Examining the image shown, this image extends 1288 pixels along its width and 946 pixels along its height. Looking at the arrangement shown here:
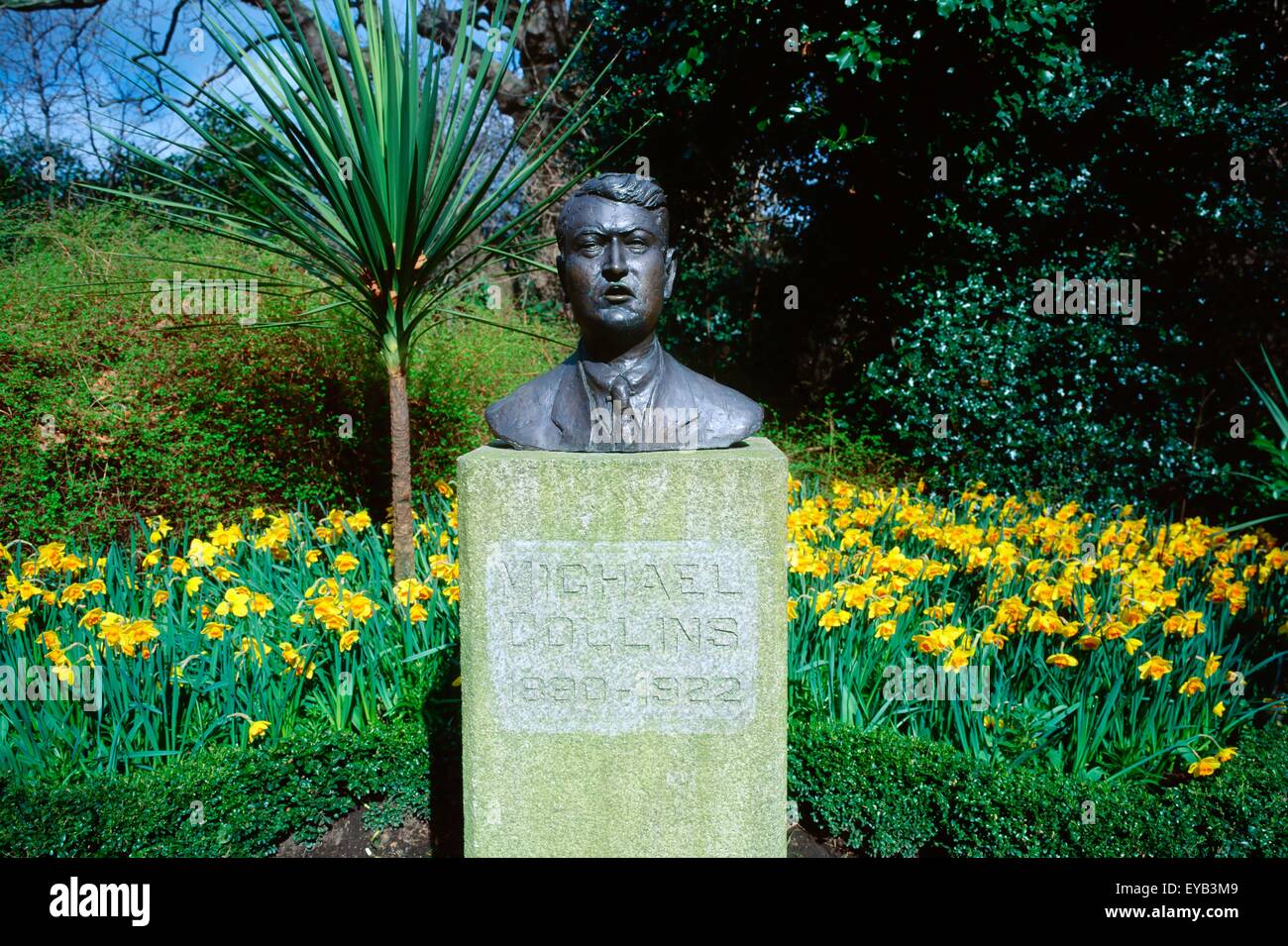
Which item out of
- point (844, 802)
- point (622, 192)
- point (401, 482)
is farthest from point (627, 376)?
point (401, 482)

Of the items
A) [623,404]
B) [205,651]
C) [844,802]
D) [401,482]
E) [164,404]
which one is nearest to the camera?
[623,404]

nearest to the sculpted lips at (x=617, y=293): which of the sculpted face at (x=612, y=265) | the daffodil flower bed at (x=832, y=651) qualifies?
the sculpted face at (x=612, y=265)

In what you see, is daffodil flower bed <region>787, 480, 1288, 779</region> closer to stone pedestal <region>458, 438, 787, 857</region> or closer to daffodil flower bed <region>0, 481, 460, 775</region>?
stone pedestal <region>458, 438, 787, 857</region>

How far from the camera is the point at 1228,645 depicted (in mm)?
3150

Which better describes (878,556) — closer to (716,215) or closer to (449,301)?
(449,301)

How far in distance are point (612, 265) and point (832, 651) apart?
5.24ft

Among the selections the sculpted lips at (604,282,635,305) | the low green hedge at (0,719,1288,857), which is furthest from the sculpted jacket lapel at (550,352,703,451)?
the low green hedge at (0,719,1288,857)

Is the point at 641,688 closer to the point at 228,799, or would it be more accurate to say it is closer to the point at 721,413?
the point at 721,413

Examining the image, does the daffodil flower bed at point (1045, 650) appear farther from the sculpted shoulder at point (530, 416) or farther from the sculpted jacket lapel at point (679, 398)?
the sculpted shoulder at point (530, 416)

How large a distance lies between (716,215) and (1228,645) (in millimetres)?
5006

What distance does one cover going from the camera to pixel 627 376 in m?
2.54

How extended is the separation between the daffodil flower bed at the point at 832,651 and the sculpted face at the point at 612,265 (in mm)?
967

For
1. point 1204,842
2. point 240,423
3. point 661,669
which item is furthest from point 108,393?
point 1204,842

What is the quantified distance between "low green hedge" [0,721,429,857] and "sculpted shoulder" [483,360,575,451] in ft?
3.71
